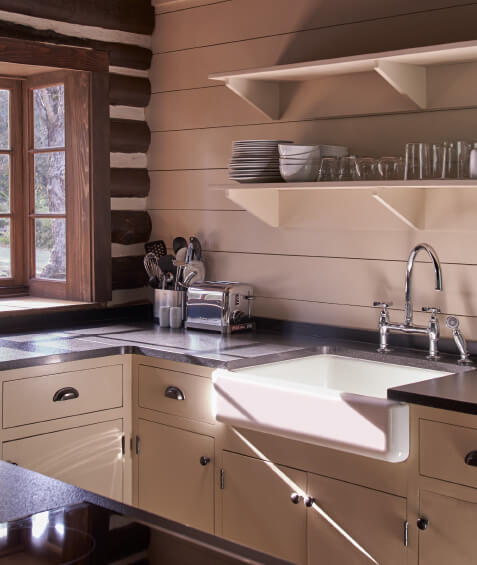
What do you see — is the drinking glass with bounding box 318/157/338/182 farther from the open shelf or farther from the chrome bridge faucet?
the chrome bridge faucet

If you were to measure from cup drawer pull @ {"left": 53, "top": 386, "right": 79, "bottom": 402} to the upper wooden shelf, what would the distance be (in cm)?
132

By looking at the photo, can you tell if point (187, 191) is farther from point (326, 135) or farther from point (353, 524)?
point (353, 524)

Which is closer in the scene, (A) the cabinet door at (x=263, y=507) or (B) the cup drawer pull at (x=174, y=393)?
(A) the cabinet door at (x=263, y=507)

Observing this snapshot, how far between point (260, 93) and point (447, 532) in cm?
189

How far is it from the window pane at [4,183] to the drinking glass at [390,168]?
1.94m

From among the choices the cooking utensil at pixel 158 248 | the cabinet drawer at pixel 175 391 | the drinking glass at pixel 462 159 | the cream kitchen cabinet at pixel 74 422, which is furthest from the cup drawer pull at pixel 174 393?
the drinking glass at pixel 462 159

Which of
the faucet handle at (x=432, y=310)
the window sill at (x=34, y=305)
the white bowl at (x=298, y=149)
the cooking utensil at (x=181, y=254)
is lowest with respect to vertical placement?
the window sill at (x=34, y=305)

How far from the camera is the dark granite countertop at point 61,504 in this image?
121 cm

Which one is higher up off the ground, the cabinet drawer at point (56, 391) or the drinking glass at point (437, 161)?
the drinking glass at point (437, 161)

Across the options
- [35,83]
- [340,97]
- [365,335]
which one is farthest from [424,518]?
[35,83]

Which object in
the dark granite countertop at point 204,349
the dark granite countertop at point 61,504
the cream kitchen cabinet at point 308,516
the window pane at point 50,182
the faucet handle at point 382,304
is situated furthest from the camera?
the window pane at point 50,182

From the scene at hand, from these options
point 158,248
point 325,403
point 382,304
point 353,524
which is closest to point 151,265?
point 158,248

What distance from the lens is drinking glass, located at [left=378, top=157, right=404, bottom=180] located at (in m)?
2.95

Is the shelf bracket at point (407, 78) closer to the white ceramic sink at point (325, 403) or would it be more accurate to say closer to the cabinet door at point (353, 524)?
the white ceramic sink at point (325, 403)
